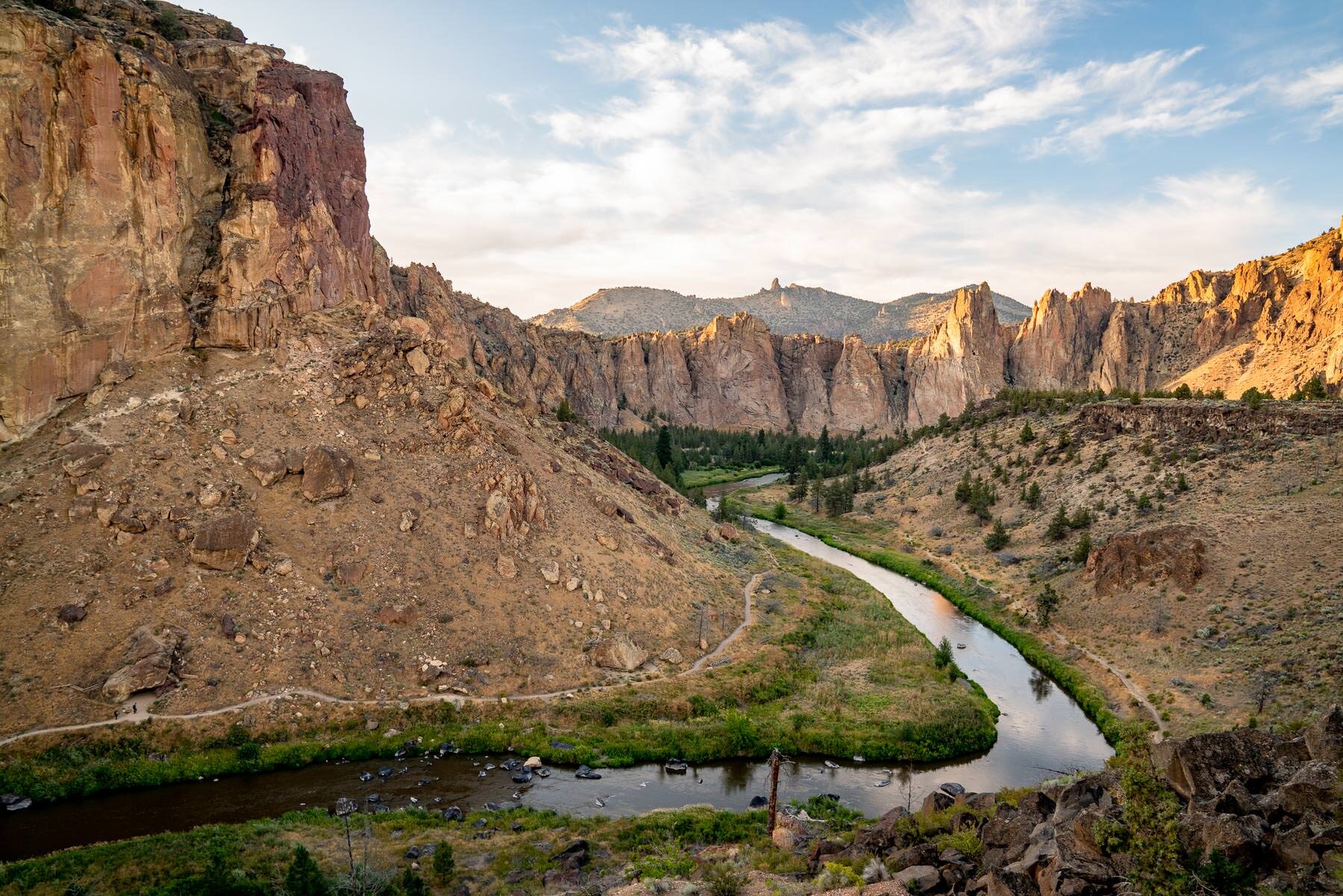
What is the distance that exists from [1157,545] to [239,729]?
5222 cm

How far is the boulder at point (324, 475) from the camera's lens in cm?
3872

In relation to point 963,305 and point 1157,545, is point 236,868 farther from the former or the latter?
point 963,305

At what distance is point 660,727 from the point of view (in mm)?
33906

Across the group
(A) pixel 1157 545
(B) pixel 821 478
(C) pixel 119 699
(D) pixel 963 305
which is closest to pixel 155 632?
(C) pixel 119 699

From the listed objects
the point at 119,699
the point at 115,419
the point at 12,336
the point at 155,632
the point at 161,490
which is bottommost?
the point at 119,699

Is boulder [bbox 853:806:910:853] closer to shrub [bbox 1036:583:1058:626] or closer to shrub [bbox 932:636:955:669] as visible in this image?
shrub [bbox 932:636:955:669]

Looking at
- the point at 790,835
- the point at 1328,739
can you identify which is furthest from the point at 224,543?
the point at 1328,739

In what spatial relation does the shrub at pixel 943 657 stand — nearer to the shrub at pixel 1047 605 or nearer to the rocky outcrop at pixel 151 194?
the shrub at pixel 1047 605

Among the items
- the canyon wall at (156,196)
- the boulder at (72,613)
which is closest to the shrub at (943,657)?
the boulder at (72,613)

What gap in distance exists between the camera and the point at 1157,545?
157 ft

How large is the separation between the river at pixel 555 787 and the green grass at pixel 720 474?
261 ft

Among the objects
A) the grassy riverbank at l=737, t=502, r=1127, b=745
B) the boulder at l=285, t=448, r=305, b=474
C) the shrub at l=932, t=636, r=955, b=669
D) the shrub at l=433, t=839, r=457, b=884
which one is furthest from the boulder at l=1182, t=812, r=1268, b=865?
the boulder at l=285, t=448, r=305, b=474

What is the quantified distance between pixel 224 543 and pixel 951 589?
167ft

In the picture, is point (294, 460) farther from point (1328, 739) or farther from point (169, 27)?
point (1328, 739)
